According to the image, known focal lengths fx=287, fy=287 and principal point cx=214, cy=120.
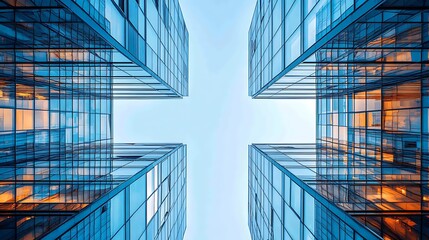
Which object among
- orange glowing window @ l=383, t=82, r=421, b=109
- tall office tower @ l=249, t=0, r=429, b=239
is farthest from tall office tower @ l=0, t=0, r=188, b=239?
orange glowing window @ l=383, t=82, r=421, b=109

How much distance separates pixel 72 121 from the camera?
67.7 feet

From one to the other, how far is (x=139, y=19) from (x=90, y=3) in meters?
7.37

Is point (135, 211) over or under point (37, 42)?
under

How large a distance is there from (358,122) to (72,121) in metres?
21.4

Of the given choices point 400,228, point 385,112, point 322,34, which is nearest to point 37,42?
point 322,34

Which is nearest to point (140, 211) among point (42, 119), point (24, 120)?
point (42, 119)

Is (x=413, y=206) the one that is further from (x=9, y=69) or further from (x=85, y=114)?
(x=9, y=69)

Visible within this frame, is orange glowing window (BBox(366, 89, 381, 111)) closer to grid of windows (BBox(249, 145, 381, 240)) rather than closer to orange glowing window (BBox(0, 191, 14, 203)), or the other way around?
grid of windows (BBox(249, 145, 381, 240))

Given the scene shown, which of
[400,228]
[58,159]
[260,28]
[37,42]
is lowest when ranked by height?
[400,228]

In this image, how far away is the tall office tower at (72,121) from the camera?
12.7m

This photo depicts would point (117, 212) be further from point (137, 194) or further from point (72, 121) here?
point (72, 121)

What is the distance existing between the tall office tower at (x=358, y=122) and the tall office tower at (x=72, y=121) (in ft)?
35.5

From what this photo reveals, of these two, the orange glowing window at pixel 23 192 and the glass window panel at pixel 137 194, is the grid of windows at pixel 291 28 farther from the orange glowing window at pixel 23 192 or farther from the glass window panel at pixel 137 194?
the orange glowing window at pixel 23 192

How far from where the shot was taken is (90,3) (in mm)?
13523
